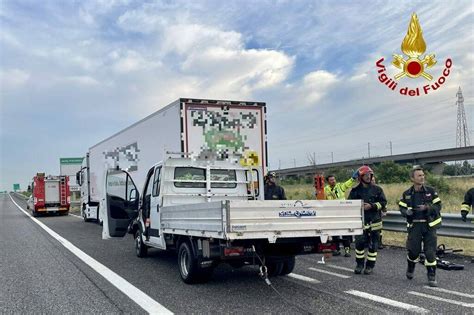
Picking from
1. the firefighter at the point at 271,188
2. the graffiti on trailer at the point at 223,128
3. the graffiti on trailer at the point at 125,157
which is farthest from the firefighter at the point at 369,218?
the graffiti on trailer at the point at 125,157

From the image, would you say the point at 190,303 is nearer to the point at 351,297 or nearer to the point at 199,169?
the point at 351,297

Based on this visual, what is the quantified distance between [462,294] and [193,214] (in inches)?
146

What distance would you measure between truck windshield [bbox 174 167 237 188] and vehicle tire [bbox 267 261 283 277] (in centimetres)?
221

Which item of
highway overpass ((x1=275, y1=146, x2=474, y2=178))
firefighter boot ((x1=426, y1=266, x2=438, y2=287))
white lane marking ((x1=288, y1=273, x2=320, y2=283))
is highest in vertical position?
highway overpass ((x1=275, y1=146, x2=474, y2=178))

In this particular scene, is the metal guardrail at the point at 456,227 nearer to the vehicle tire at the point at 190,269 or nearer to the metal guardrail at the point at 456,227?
the metal guardrail at the point at 456,227

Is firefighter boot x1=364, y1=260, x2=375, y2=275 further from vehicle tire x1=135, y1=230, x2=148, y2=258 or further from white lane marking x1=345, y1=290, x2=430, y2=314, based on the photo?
vehicle tire x1=135, y1=230, x2=148, y2=258

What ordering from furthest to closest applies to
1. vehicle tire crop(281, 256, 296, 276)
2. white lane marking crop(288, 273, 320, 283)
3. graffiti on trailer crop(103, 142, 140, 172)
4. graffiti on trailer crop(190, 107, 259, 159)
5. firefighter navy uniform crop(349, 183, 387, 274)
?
graffiti on trailer crop(103, 142, 140, 172)
graffiti on trailer crop(190, 107, 259, 159)
firefighter navy uniform crop(349, 183, 387, 274)
vehicle tire crop(281, 256, 296, 276)
white lane marking crop(288, 273, 320, 283)

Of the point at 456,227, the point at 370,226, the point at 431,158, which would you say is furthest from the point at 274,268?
the point at 431,158

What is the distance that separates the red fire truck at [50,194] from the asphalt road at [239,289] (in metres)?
19.9

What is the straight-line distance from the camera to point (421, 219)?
23.1ft

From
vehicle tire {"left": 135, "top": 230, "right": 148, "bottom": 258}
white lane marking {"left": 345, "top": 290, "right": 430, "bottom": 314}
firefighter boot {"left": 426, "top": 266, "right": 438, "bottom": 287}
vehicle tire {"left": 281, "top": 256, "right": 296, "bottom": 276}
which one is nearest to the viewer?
white lane marking {"left": 345, "top": 290, "right": 430, "bottom": 314}

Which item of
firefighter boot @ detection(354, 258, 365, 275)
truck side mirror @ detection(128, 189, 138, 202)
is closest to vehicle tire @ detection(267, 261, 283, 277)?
firefighter boot @ detection(354, 258, 365, 275)

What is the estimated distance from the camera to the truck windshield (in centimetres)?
891

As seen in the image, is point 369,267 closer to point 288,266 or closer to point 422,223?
point 422,223
